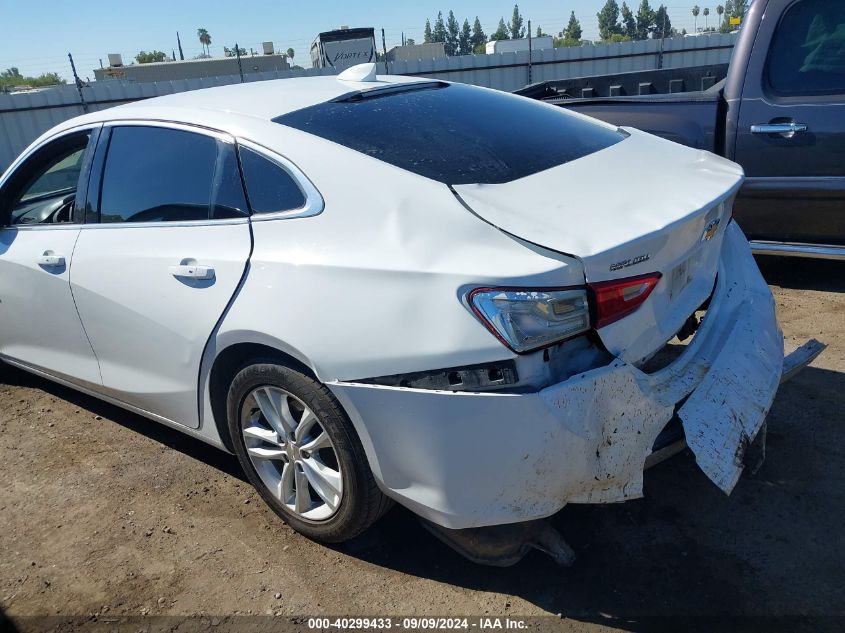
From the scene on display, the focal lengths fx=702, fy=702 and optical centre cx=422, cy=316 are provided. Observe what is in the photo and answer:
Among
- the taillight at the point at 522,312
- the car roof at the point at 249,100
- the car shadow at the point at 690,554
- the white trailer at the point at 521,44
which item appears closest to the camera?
the taillight at the point at 522,312

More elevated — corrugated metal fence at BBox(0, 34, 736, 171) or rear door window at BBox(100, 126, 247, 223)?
rear door window at BBox(100, 126, 247, 223)

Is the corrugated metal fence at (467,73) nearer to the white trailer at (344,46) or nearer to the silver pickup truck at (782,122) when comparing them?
the white trailer at (344,46)

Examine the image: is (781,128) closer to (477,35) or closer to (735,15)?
(735,15)

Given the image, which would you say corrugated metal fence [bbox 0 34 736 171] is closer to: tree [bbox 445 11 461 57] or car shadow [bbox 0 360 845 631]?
car shadow [bbox 0 360 845 631]

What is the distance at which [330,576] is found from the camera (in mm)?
2537

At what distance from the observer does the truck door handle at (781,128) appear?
4.20 m

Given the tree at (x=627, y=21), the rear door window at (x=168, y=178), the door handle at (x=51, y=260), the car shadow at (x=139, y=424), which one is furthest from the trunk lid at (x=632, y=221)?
the tree at (x=627, y=21)

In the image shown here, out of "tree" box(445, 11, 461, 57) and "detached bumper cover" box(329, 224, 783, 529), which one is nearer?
"detached bumper cover" box(329, 224, 783, 529)

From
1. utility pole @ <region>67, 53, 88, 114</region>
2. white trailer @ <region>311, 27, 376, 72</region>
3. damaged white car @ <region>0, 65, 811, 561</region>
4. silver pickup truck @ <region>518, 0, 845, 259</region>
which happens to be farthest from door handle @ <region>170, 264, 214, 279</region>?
white trailer @ <region>311, 27, 376, 72</region>

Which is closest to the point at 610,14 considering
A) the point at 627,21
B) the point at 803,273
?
the point at 627,21

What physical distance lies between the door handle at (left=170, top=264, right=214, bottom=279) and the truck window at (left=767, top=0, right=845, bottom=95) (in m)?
3.62

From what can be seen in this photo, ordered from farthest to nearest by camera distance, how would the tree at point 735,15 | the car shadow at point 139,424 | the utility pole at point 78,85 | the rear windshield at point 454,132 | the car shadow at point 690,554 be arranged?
the utility pole at point 78,85 < the tree at point 735,15 < the car shadow at point 139,424 < the rear windshield at point 454,132 < the car shadow at point 690,554

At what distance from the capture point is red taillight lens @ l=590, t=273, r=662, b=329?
6.67 ft

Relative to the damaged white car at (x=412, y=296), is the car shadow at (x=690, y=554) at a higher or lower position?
lower
